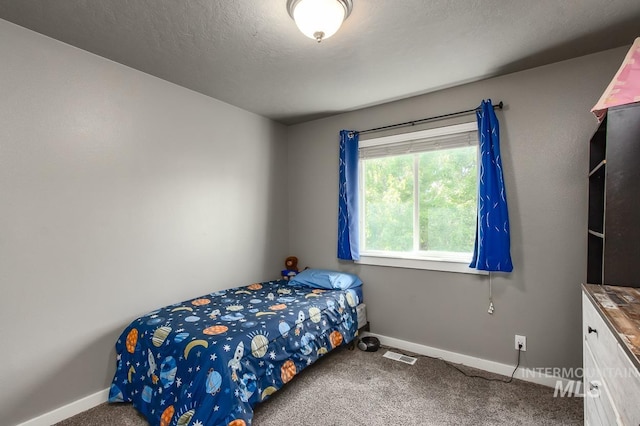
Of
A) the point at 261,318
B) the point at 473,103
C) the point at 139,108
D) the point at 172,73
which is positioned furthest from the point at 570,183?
the point at 139,108

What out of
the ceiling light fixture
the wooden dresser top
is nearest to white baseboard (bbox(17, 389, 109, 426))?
the ceiling light fixture

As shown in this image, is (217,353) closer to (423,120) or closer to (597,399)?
(597,399)

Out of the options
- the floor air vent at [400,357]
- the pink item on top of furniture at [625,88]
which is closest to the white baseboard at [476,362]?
the floor air vent at [400,357]

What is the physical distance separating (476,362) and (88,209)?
3235mm

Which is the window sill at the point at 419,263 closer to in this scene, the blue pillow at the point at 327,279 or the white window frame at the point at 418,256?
the white window frame at the point at 418,256

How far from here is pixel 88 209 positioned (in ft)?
7.04

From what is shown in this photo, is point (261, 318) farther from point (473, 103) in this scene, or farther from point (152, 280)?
point (473, 103)

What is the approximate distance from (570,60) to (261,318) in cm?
292

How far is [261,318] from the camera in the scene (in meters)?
2.23

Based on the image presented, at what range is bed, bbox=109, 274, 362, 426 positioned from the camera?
1.71 m

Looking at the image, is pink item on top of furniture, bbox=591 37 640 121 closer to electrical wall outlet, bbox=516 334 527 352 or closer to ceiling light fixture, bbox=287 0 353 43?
ceiling light fixture, bbox=287 0 353 43

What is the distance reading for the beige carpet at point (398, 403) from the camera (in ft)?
6.41

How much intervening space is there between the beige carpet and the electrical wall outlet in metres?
0.25

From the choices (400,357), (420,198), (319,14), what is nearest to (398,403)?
(400,357)
